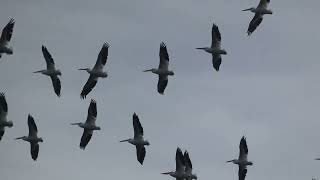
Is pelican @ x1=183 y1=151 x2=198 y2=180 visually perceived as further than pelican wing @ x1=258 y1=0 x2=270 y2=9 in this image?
Yes

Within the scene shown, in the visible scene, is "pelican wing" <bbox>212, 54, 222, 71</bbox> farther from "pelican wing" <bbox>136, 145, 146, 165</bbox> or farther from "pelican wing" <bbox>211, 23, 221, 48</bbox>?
"pelican wing" <bbox>136, 145, 146, 165</bbox>

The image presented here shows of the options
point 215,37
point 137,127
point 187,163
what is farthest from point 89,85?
point 215,37

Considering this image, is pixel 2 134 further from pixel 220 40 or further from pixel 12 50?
pixel 220 40

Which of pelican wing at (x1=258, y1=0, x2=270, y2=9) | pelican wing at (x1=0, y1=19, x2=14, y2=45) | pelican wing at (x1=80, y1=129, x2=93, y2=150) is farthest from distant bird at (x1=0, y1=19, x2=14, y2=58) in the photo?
pelican wing at (x1=258, y1=0, x2=270, y2=9)

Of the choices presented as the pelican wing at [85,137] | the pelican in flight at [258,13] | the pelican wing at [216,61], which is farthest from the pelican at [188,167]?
the pelican in flight at [258,13]

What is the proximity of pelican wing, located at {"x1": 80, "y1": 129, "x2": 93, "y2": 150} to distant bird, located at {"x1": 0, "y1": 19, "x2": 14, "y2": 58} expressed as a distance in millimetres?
9374

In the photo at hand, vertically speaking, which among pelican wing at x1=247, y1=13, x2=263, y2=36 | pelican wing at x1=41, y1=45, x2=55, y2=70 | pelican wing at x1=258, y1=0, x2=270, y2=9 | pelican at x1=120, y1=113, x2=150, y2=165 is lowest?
pelican at x1=120, y1=113, x2=150, y2=165

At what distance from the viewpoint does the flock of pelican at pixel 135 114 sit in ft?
411

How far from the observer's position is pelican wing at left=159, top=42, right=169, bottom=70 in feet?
415

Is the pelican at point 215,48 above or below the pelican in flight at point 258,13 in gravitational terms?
below

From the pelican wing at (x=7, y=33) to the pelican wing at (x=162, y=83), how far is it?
38.8 ft

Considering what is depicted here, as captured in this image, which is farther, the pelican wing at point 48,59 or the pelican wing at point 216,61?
the pelican wing at point 48,59

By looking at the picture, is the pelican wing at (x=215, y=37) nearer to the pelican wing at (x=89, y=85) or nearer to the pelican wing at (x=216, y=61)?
the pelican wing at (x=216, y=61)

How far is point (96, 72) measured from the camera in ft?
415
